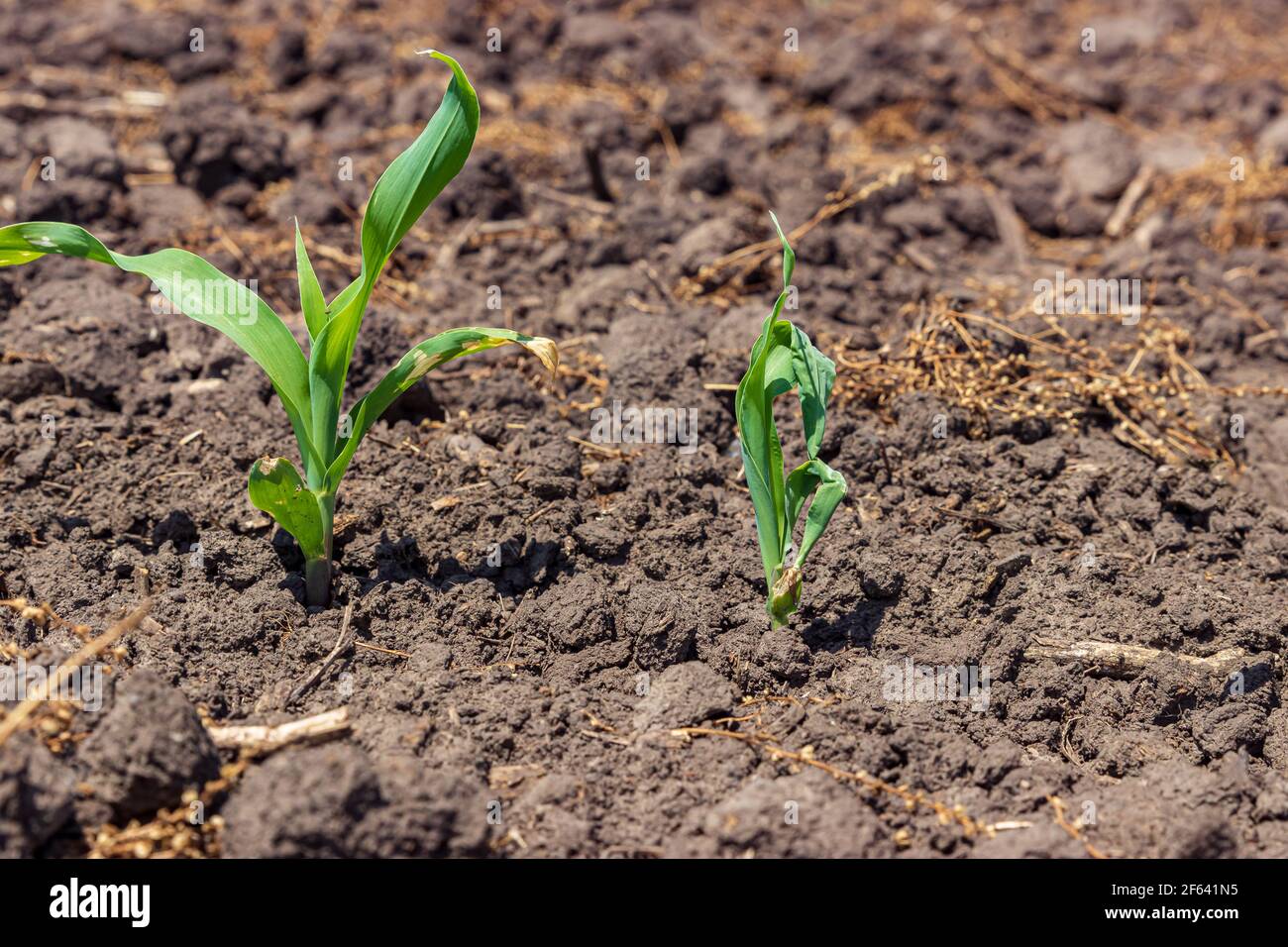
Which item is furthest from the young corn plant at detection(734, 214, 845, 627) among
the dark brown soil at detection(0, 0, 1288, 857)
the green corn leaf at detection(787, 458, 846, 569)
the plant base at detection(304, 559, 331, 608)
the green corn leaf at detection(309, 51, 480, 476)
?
the plant base at detection(304, 559, 331, 608)

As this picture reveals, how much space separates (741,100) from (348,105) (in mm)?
1826

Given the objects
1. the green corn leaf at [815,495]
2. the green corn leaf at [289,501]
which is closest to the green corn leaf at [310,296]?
the green corn leaf at [289,501]

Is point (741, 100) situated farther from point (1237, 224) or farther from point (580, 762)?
point (580, 762)

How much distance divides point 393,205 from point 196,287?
0.47m

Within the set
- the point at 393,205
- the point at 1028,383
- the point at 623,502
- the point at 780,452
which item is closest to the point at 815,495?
the point at 780,452

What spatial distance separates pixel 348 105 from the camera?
5.37 meters

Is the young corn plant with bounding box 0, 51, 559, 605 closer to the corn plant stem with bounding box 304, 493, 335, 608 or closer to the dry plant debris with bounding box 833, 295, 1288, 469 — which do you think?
the corn plant stem with bounding box 304, 493, 335, 608

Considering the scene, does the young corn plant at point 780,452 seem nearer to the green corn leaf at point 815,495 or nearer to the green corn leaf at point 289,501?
the green corn leaf at point 815,495

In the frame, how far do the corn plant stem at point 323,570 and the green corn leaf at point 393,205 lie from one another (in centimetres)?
22

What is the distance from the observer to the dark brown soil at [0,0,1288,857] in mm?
2436

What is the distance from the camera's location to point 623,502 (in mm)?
3213

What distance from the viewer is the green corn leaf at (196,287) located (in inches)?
102

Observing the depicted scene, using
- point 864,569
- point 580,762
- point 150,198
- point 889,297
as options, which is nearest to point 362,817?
point 580,762
